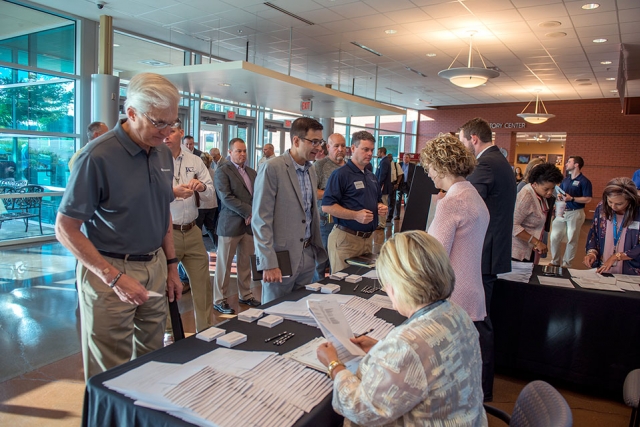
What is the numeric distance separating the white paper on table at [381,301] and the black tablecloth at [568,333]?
4.48 ft

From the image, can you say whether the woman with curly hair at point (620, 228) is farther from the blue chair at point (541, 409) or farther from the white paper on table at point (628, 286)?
the blue chair at point (541, 409)

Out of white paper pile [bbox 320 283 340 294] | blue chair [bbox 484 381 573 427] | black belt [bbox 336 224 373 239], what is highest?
black belt [bbox 336 224 373 239]

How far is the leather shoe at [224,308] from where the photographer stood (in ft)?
13.6

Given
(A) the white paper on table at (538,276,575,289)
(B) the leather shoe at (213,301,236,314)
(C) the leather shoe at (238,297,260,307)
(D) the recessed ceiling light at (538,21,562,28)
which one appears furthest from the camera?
(D) the recessed ceiling light at (538,21,562,28)

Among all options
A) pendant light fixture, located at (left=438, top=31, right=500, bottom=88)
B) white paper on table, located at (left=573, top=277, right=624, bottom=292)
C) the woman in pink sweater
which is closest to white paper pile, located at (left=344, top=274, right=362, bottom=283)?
the woman in pink sweater

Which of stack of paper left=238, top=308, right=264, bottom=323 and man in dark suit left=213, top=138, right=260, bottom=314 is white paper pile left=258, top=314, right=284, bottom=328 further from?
man in dark suit left=213, top=138, right=260, bottom=314

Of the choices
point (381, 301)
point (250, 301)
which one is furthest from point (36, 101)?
point (381, 301)

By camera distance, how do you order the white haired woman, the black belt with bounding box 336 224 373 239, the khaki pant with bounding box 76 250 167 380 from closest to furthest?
the white haired woman < the khaki pant with bounding box 76 250 167 380 < the black belt with bounding box 336 224 373 239

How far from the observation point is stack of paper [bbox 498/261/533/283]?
3.15 metres

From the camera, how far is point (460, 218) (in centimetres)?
209

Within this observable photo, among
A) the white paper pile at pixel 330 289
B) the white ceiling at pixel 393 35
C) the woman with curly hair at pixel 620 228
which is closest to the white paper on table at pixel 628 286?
the woman with curly hair at pixel 620 228

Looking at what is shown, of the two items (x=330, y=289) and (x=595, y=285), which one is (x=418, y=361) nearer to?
(x=330, y=289)

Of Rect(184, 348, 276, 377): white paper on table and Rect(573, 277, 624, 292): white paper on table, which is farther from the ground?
Rect(184, 348, 276, 377): white paper on table

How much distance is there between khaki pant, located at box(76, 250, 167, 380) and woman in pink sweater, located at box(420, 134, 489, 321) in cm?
132
